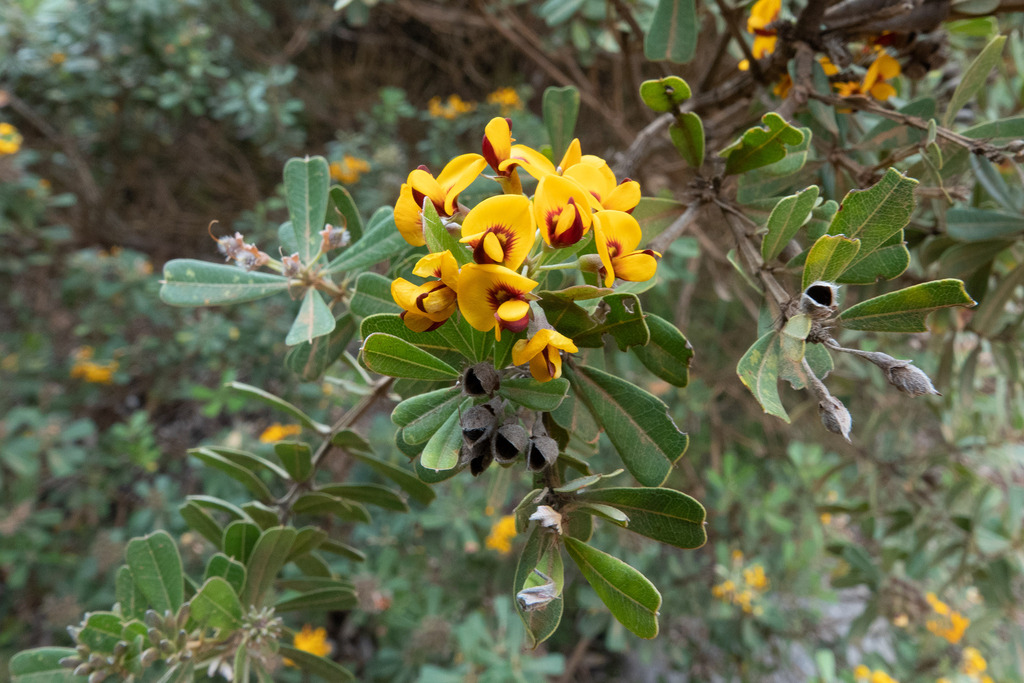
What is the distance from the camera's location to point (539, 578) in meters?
0.46

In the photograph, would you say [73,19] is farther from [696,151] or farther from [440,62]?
[696,151]

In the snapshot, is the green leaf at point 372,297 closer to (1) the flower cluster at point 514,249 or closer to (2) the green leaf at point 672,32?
(1) the flower cluster at point 514,249

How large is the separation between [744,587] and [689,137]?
1.87 meters

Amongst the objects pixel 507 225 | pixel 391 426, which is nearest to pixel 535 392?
pixel 507 225

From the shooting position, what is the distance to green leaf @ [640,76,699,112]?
62 centimetres

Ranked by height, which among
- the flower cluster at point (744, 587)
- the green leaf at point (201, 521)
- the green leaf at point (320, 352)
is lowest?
the flower cluster at point (744, 587)

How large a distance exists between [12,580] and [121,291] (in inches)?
46.7

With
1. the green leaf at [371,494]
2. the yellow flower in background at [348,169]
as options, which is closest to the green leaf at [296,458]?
the green leaf at [371,494]

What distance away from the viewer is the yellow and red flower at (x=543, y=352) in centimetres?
43

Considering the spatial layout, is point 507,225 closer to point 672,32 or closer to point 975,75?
point 672,32

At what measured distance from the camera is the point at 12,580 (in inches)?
78.8

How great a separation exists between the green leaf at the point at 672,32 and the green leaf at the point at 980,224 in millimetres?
462

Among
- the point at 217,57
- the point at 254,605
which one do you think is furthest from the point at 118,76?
the point at 254,605

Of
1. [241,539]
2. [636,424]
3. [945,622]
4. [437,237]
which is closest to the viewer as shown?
[437,237]
